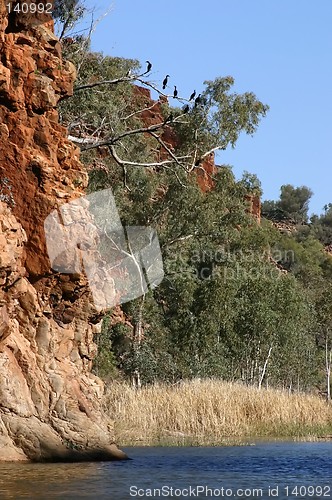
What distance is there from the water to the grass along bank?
12.6ft

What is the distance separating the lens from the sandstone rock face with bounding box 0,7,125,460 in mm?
13883

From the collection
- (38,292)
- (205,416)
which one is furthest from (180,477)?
(205,416)

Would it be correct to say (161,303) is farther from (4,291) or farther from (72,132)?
(4,291)

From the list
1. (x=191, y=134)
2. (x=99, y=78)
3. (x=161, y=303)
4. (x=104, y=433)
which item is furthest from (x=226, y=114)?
(x=104, y=433)

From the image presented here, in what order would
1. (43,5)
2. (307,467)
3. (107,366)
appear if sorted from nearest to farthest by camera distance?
(307,467)
(43,5)
(107,366)

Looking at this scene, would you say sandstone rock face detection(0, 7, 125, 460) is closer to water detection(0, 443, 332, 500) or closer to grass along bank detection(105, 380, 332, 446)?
water detection(0, 443, 332, 500)

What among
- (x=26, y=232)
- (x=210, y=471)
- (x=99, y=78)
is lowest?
(x=210, y=471)

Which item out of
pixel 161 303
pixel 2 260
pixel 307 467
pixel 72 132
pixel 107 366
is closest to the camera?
pixel 2 260

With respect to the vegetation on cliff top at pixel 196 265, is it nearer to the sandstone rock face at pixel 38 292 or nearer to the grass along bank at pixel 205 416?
the grass along bank at pixel 205 416

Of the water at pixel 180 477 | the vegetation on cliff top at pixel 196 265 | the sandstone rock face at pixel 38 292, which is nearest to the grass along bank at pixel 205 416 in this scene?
the water at pixel 180 477

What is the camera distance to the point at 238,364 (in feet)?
130

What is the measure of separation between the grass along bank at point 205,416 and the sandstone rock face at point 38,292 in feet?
17.7

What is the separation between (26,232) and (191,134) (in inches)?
734

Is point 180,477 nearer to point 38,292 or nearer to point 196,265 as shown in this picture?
point 38,292
